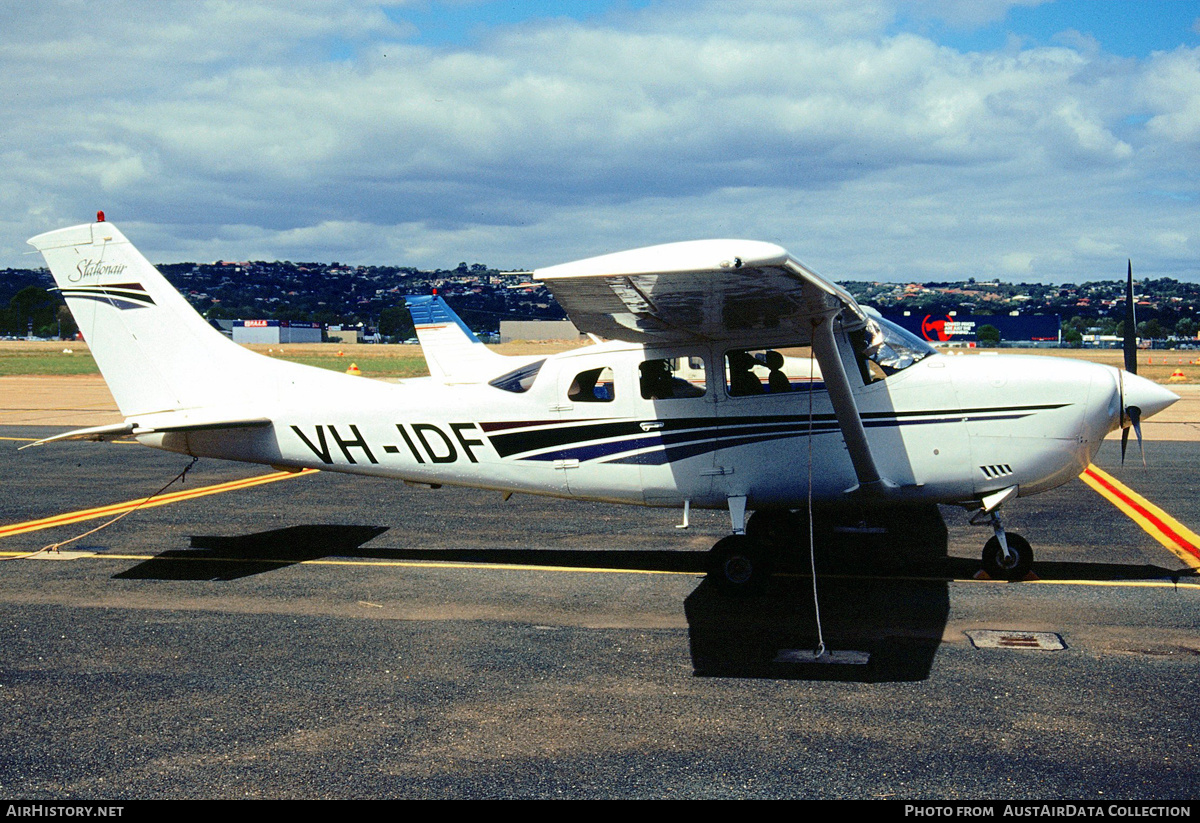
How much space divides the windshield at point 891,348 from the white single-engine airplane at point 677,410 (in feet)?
0.07

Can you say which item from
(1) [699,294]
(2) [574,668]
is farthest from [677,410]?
(2) [574,668]

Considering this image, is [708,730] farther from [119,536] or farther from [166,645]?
[119,536]

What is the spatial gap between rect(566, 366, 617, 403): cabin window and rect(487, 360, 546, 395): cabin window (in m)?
0.43

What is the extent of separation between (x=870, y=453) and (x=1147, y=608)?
2452mm

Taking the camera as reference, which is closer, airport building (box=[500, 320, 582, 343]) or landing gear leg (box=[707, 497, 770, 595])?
landing gear leg (box=[707, 497, 770, 595])

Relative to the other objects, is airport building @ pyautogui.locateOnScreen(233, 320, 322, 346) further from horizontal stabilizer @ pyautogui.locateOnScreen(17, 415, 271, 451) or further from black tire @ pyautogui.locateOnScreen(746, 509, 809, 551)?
black tire @ pyautogui.locateOnScreen(746, 509, 809, 551)

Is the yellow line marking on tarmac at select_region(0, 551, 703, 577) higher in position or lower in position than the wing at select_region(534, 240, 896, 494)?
lower

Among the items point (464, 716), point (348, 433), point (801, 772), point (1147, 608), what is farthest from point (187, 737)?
point (1147, 608)

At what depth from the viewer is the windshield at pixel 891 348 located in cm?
858

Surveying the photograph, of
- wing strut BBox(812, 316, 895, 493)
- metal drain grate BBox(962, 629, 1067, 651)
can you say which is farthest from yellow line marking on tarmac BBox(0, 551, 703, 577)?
metal drain grate BBox(962, 629, 1067, 651)

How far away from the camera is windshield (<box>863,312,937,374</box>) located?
338 inches

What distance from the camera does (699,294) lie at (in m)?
6.95

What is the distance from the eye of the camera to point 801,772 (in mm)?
4898

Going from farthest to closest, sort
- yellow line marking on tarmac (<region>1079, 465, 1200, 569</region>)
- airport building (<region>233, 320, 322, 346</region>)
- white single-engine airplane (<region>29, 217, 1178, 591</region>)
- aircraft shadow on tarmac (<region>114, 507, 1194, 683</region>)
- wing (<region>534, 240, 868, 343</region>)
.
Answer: airport building (<region>233, 320, 322, 346</region>) < yellow line marking on tarmac (<region>1079, 465, 1200, 569</region>) < white single-engine airplane (<region>29, 217, 1178, 591</region>) < aircraft shadow on tarmac (<region>114, 507, 1194, 683</region>) < wing (<region>534, 240, 868, 343</region>)
